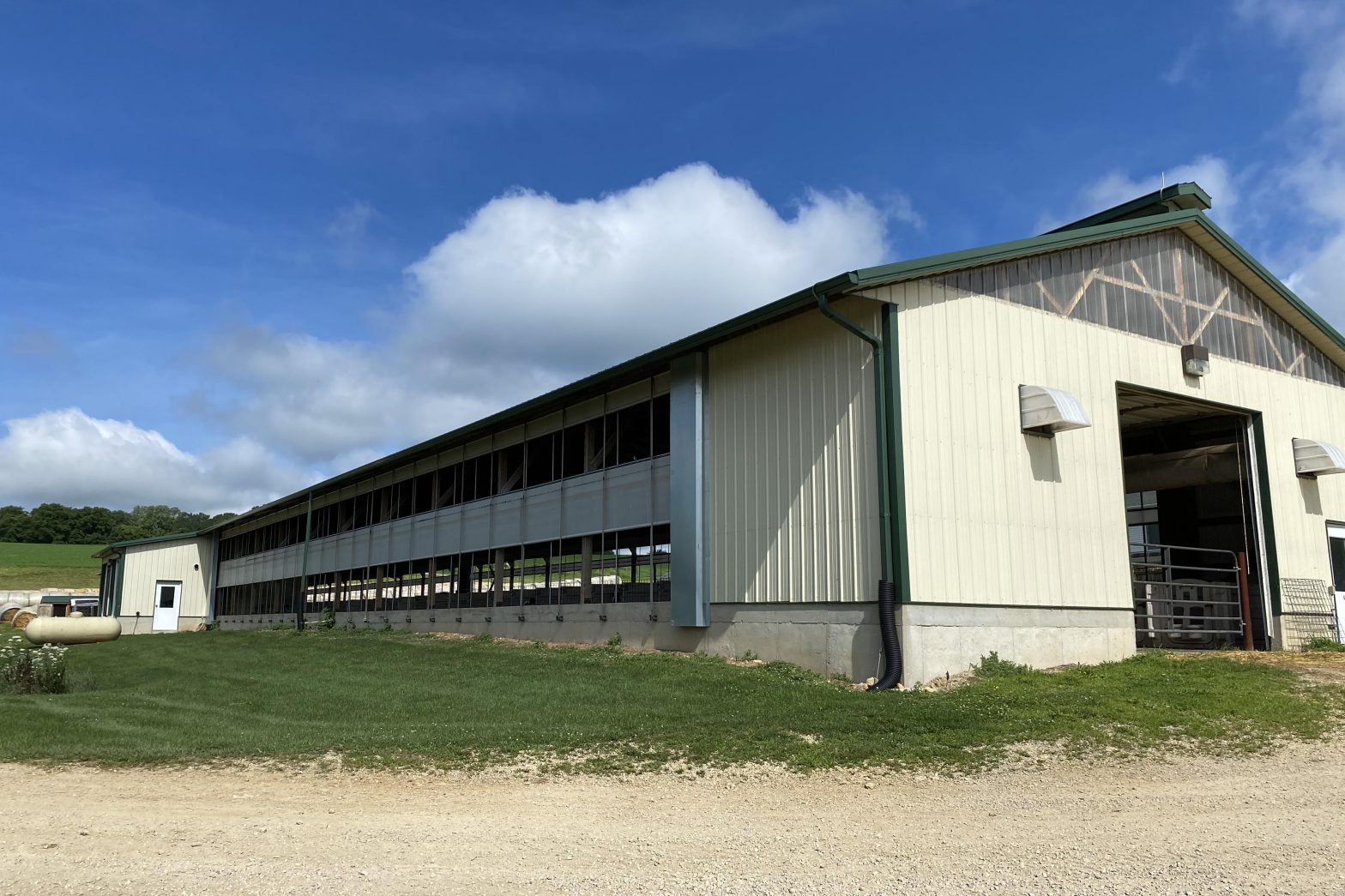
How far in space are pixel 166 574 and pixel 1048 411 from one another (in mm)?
47034

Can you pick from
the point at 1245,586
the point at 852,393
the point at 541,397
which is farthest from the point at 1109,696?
the point at 541,397

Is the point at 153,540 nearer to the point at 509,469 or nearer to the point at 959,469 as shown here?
the point at 509,469

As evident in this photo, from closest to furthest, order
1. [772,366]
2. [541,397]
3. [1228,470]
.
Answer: [772,366] → [1228,470] → [541,397]

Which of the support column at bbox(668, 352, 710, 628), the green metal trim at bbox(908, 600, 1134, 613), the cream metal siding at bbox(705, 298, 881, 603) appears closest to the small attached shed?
the support column at bbox(668, 352, 710, 628)

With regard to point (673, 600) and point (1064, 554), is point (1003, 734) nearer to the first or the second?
point (1064, 554)

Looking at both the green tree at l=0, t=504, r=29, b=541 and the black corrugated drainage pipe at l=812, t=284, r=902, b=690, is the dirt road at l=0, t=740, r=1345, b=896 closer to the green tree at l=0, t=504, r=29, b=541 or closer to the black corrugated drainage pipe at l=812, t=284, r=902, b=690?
the black corrugated drainage pipe at l=812, t=284, r=902, b=690

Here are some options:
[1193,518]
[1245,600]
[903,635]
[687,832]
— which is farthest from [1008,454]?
[687,832]

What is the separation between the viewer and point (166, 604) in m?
51.1

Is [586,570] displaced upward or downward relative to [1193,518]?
downward

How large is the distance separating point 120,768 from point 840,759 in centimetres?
645

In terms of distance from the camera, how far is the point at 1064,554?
15977 mm

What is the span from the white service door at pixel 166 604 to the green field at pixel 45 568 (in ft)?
93.0

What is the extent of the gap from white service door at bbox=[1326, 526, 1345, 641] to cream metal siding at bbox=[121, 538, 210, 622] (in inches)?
1865

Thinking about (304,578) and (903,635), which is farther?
(304,578)
